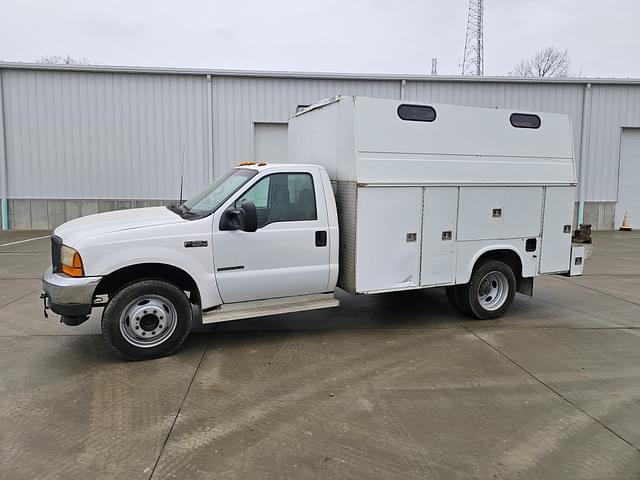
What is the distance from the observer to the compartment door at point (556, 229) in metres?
7.07

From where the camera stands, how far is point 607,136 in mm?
19234

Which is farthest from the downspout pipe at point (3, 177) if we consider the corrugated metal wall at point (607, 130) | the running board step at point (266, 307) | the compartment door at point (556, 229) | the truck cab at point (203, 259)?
the corrugated metal wall at point (607, 130)

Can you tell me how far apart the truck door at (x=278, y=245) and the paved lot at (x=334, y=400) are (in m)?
0.71

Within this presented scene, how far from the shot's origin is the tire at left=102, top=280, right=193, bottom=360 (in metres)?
5.11

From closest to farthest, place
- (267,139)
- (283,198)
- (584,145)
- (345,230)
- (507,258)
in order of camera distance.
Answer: (283,198) < (345,230) < (507,258) < (267,139) < (584,145)

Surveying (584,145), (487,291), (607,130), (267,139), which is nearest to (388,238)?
(487,291)

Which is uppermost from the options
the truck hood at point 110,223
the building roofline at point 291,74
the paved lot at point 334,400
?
the building roofline at point 291,74

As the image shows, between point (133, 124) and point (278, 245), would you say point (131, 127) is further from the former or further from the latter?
point (278, 245)

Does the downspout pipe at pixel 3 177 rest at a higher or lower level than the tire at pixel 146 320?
higher

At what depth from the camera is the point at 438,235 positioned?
6.40 meters

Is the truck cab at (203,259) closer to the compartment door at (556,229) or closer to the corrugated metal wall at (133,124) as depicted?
the compartment door at (556,229)

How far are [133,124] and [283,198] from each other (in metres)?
13.7

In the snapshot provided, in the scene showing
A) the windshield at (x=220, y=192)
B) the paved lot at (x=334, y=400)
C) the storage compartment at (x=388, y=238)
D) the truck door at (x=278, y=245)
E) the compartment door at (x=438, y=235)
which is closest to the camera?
the paved lot at (x=334, y=400)

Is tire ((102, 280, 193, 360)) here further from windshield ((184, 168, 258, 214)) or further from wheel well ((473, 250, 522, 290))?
wheel well ((473, 250, 522, 290))
